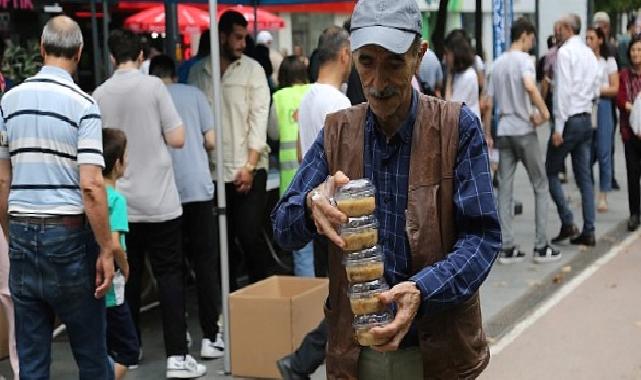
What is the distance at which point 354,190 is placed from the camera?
7.46 ft

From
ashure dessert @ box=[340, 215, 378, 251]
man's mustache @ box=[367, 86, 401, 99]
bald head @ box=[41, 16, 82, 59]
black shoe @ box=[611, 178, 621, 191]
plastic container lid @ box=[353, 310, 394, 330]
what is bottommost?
black shoe @ box=[611, 178, 621, 191]

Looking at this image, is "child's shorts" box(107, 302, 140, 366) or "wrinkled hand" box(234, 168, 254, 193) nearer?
"child's shorts" box(107, 302, 140, 366)

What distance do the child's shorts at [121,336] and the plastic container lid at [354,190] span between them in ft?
11.2

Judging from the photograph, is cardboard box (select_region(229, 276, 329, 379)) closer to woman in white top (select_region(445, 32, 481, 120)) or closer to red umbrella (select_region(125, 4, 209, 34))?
woman in white top (select_region(445, 32, 481, 120))

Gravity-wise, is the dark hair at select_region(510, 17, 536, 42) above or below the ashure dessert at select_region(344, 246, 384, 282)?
above

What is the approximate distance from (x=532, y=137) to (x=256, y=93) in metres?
3.20

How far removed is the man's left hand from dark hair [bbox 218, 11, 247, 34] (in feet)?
14.9

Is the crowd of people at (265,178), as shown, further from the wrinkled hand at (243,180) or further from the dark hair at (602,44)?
the dark hair at (602,44)

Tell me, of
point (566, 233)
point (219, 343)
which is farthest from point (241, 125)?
point (566, 233)

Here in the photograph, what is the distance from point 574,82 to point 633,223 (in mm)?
1883

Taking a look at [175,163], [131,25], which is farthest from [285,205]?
[131,25]

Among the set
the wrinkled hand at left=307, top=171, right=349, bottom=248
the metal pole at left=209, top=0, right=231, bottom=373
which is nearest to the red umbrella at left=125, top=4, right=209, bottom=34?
the metal pole at left=209, top=0, right=231, bottom=373

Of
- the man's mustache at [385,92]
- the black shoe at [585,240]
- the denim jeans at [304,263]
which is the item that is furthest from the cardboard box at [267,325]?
the black shoe at [585,240]

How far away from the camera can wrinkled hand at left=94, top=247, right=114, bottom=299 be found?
169 inches
